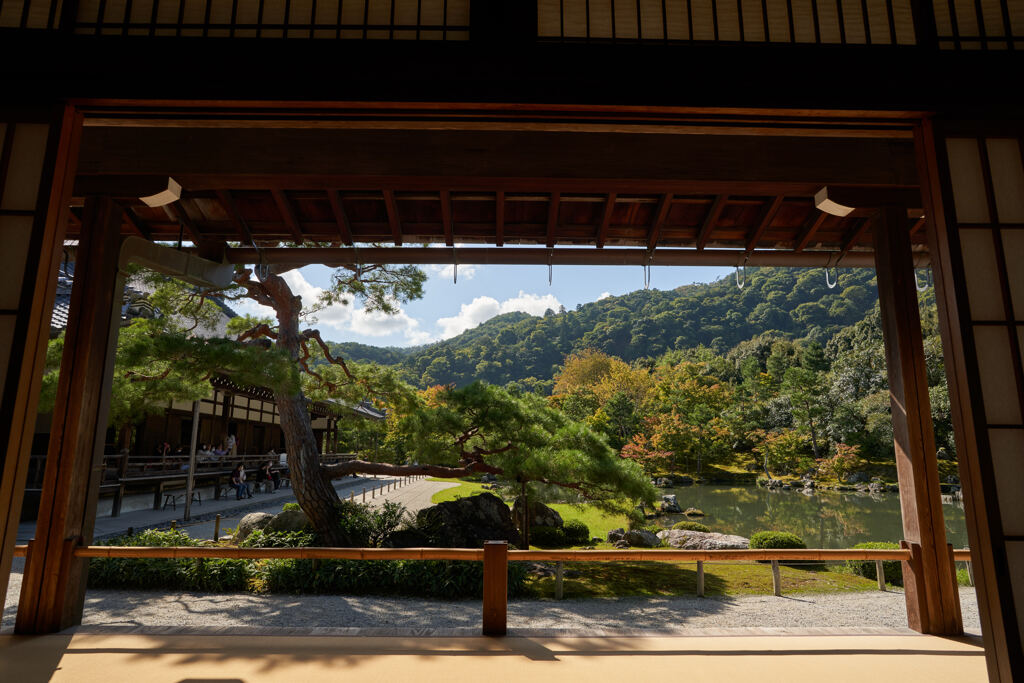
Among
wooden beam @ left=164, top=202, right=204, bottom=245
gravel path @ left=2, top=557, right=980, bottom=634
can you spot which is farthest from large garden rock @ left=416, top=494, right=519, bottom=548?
wooden beam @ left=164, top=202, right=204, bottom=245

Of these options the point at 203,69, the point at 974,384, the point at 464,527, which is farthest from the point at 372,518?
the point at 974,384

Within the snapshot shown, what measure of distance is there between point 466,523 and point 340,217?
15.0 feet

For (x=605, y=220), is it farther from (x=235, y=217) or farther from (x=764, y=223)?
(x=235, y=217)

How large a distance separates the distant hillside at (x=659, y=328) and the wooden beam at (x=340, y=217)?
39216 mm

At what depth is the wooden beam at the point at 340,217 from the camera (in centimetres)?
305

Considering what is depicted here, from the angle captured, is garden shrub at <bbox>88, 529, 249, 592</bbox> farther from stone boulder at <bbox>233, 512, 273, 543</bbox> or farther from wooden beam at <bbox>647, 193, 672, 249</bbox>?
wooden beam at <bbox>647, 193, 672, 249</bbox>

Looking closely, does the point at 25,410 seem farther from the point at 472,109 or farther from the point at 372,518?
the point at 372,518

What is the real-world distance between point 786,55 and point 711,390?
2124cm

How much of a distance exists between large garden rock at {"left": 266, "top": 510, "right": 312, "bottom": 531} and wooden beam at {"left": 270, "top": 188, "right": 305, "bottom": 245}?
4508 mm

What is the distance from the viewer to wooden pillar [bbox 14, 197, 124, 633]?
2.73m

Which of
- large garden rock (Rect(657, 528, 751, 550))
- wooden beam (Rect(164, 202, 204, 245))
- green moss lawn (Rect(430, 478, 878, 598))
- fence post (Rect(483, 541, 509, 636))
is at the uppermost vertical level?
wooden beam (Rect(164, 202, 204, 245))

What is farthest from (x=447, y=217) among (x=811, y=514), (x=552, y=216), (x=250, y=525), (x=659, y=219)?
(x=811, y=514)

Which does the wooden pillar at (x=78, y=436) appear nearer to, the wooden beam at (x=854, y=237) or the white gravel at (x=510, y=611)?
the white gravel at (x=510, y=611)

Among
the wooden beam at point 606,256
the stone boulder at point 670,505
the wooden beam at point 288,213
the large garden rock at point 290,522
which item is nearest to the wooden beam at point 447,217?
the wooden beam at point 606,256
